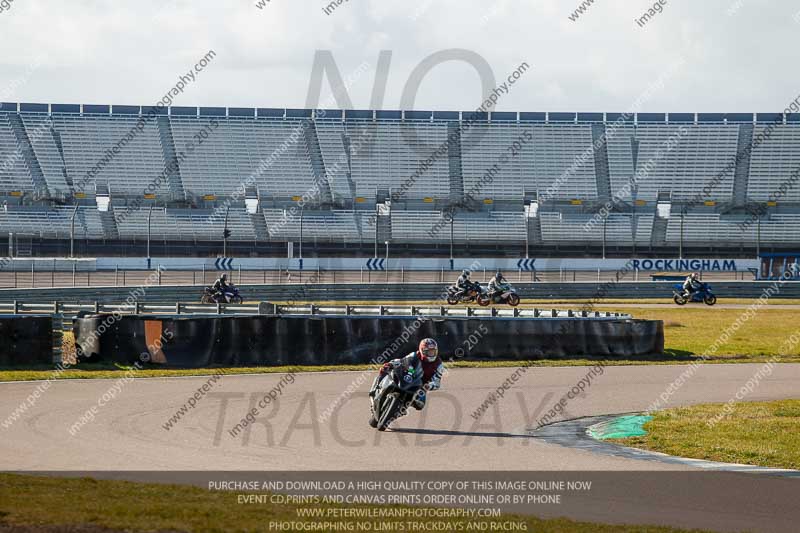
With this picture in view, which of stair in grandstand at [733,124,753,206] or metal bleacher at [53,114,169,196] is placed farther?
stair in grandstand at [733,124,753,206]

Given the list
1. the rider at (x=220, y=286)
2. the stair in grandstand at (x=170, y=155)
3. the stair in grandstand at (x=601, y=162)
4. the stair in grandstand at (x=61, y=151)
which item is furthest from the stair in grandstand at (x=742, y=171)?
the stair in grandstand at (x=61, y=151)

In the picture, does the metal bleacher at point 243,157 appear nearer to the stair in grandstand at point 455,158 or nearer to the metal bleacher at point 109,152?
the metal bleacher at point 109,152

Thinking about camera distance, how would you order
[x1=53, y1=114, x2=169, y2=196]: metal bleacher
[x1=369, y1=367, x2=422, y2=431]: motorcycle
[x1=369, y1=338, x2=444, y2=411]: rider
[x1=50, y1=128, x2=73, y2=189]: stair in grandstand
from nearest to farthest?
[x1=369, y1=367, x2=422, y2=431]: motorcycle
[x1=369, y1=338, x2=444, y2=411]: rider
[x1=50, y1=128, x2=73, y2=189]: stair in grandstand
[x1=53, y1=114, x2=169, y2=196]: metal bleacher

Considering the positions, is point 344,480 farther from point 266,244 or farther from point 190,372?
point 266,244

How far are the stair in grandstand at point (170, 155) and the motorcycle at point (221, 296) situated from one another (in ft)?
99.6

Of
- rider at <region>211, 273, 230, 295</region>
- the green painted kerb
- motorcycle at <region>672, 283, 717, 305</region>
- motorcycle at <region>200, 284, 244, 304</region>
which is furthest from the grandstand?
the green painted kerb

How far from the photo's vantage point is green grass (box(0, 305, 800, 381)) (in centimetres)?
2086

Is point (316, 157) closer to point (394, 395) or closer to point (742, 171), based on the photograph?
point (742, 171)

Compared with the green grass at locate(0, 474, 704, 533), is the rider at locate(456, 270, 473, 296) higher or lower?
higher

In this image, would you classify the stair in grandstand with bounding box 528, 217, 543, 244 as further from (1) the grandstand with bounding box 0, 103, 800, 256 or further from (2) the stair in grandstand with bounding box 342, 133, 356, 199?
(2) the stair in grandstand with bounding box 342, 133, 356, 199

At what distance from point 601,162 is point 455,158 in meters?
9.75

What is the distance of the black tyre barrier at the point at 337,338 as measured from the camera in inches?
860

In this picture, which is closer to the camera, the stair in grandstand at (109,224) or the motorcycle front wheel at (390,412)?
the motorcycle front wheel at (390,412)

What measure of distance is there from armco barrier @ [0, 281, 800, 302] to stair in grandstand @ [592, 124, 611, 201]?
23082 millimetres
